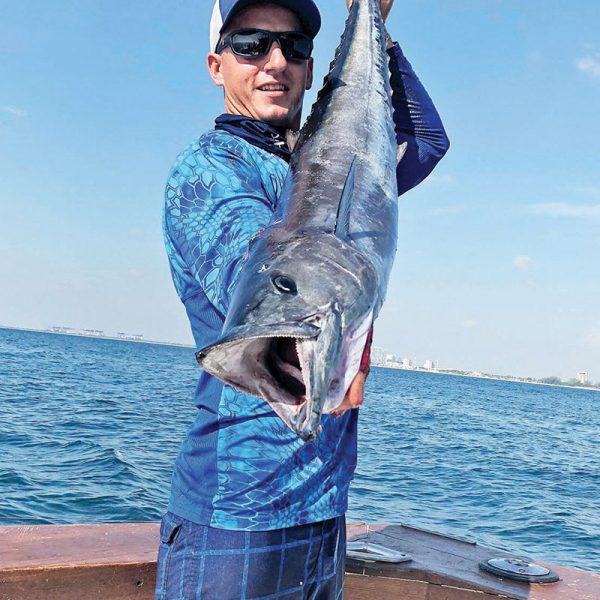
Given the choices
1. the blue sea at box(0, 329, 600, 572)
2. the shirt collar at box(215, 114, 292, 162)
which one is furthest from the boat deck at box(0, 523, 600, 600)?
the shirt collar at box(215, 114, 292, 162)

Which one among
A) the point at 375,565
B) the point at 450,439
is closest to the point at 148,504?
the point at 375,565

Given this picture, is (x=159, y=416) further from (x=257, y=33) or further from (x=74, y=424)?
(x=257, y=33)

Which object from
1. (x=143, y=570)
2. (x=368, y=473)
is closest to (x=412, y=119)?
(x=143, y=570)

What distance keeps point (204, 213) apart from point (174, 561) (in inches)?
39.9

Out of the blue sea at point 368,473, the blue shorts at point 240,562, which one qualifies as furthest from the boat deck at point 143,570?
the blue sea at point 368,473

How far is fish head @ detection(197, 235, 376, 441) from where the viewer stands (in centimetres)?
114

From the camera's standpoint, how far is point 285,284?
4.05 feet

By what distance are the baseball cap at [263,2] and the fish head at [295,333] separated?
48.2 inches

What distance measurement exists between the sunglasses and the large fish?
536 millimetres

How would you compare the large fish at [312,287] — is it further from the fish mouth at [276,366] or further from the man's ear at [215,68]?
the man's ear at [215,68]

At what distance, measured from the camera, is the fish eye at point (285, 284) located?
123cm

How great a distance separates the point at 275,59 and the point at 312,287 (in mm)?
1297

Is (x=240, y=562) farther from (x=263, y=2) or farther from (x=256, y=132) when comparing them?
(x=263, y=2)

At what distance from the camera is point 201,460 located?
1927 mm
